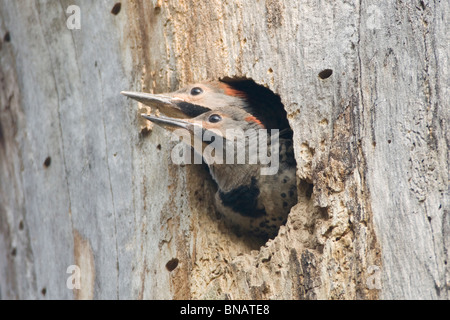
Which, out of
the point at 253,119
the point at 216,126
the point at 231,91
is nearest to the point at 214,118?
the point at 216,126

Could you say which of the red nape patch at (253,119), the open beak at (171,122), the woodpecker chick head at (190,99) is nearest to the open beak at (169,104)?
the woodpecker chick head at (190,99)

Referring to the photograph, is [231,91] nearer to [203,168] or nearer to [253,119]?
[253,119]

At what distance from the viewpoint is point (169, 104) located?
375 cm

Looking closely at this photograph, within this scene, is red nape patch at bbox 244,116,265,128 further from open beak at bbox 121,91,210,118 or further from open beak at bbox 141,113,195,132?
open beak at bbox 141,113,195,132

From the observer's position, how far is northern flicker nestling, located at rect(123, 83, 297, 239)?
3875mm

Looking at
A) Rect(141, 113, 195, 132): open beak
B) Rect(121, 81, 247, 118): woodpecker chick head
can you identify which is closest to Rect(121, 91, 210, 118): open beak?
Rect(121, 81, 247, 118): woodpecker chick head

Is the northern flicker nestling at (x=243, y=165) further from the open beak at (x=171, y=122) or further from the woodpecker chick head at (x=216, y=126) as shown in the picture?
the open beak at (x=171, y=122)

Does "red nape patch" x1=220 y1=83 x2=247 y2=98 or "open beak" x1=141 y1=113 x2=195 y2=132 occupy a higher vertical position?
"red nape patch" x1=220 y1=83 x2=247 y2=98

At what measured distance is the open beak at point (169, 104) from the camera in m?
3.68

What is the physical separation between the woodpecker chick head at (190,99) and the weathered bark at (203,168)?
0.30 ft

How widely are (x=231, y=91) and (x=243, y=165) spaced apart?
47cm
